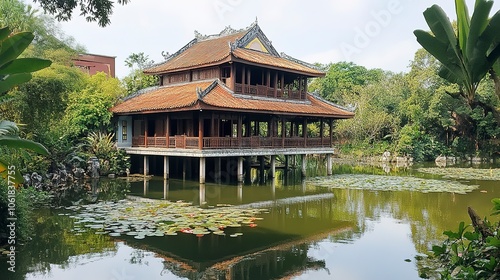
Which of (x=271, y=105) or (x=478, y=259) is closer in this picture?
(x=478, y=259)

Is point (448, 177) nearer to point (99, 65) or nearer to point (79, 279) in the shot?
point (79, 279)

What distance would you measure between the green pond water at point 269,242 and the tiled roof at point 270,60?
605 cm

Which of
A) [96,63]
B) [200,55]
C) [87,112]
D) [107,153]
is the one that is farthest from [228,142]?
[96,63]

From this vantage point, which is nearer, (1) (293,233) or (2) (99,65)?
(1) (293,233)

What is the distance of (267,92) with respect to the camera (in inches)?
731

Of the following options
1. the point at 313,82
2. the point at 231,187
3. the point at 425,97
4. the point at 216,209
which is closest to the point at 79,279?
the point at 216,209

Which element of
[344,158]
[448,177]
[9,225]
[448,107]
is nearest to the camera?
[9,225]

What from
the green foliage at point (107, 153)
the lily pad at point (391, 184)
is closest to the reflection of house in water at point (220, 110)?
the green foliage at point (107, 153)

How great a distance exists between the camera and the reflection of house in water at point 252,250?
6344 millimetres

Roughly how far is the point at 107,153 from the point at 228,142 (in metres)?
5.64

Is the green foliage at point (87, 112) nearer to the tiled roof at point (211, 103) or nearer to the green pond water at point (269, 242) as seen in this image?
the tiled roof at point (211, 103)

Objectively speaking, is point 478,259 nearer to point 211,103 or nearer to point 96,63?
point 211,103

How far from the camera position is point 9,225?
7129 millimetres

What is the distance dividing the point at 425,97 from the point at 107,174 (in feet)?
83.0
